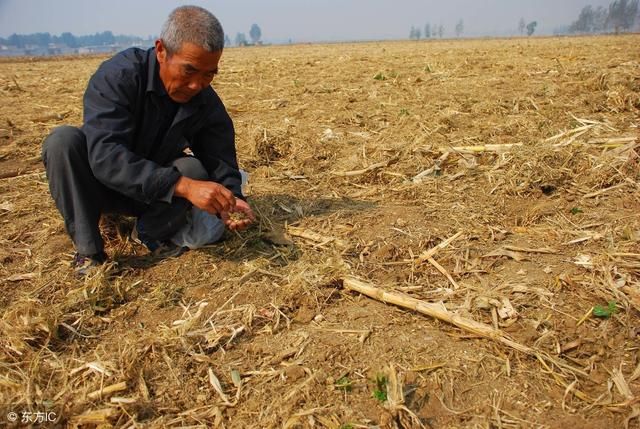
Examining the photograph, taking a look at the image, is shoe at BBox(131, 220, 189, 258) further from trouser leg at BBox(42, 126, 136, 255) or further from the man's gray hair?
the man's gray hair

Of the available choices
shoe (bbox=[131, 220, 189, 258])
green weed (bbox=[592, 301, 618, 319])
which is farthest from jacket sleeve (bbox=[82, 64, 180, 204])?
green weed (bbox=[592, 301, 618, 319])

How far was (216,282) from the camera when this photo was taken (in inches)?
108

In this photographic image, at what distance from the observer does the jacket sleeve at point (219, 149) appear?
308cm

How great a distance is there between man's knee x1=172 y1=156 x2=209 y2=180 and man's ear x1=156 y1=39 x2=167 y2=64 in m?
0.59

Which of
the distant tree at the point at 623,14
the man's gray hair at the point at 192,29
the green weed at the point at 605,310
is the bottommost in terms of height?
the green weed at the point at 605,310

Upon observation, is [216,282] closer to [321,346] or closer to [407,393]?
[321,346]

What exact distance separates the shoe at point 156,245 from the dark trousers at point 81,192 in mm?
159

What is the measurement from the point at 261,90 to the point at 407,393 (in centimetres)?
709

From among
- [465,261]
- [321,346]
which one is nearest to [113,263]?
[321,346]

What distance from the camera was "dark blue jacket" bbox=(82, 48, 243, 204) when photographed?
247 centimetres

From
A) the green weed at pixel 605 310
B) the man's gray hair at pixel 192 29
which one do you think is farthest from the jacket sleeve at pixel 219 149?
the green weed at pixel 605 310

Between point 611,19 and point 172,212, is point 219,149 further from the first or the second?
point 611,19

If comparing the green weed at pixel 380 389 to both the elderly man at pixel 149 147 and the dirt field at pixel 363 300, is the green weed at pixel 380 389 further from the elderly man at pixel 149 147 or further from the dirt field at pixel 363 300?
the elderly man at pixel 149 147

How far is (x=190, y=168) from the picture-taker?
2873mm
